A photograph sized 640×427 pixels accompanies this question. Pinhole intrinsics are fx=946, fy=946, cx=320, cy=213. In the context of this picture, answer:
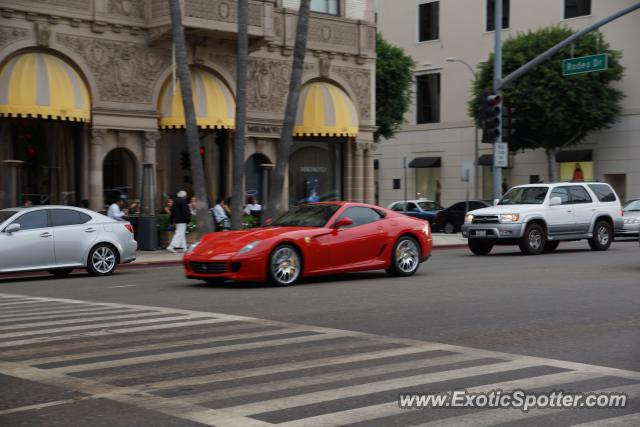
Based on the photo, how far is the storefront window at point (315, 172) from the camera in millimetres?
33750

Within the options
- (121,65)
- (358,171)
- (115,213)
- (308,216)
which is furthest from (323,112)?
(308,216)

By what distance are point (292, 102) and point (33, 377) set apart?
19.2 m

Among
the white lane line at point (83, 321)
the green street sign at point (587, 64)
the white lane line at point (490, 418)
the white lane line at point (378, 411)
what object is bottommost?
the white lane line at point (83, 321)

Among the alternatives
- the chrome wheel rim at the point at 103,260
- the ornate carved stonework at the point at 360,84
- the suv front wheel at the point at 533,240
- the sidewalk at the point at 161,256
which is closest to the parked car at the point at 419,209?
the ornate carved stonework at the point at 360,84

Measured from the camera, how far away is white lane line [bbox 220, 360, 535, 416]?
621 centimetres

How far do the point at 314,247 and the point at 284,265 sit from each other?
63cm

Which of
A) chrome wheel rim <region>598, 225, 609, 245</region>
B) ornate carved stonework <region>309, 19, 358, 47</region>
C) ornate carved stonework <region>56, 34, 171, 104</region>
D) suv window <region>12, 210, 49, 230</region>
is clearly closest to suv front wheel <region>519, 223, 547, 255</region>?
chrome wheel rim <region>598, 225, 609, 245</region>

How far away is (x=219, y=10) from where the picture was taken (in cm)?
2894

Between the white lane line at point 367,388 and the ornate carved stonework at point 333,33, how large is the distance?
86.3 ft

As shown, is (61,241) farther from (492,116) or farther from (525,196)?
(492,116)

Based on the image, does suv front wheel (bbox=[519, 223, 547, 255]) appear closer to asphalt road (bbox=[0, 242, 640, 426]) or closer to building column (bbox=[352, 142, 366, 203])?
asphalt road (bbox=[0, 242, 640, 426])

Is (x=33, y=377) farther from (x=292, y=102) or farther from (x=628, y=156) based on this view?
(x=628, y=156)

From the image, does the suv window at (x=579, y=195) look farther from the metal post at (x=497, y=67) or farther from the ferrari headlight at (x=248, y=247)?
the ferrari headlight at (x=248, y=247)

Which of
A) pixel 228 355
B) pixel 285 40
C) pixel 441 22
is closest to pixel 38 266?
pixel 228 355
